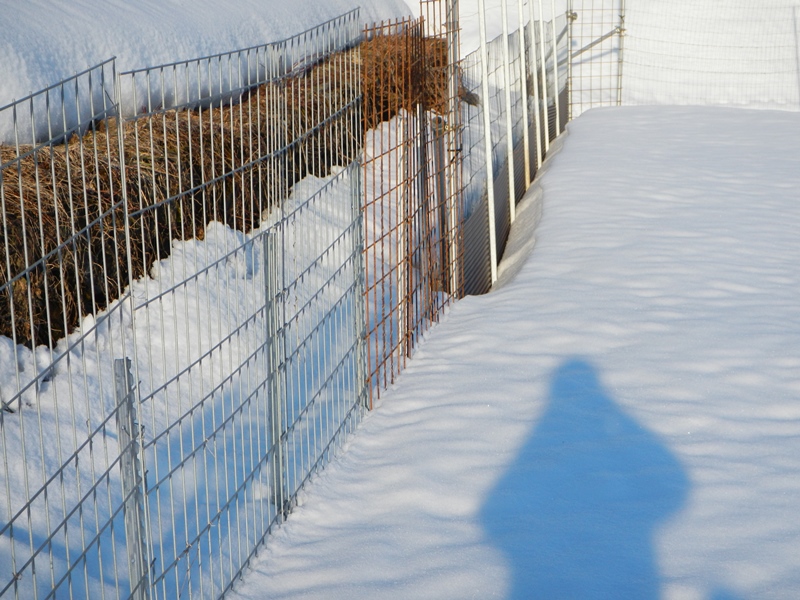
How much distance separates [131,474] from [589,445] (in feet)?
6.74

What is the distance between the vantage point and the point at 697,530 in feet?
10.1

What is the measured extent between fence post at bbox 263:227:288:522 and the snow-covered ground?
168 millimetres

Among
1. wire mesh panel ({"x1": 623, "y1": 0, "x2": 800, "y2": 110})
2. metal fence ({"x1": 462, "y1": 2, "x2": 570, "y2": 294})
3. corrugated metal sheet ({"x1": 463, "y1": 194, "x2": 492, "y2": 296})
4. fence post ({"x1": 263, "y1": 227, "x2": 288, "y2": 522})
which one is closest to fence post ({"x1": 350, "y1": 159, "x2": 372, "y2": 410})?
fence post ({"x1": 263, "y1": 227, "x2": 288, "y2": 522})

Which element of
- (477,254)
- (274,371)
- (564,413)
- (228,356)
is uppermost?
(274,371)

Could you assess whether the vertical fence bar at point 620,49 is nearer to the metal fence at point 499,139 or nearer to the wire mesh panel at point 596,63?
the wire mesh panel at point 596,63

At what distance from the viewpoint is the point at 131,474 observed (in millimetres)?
2174

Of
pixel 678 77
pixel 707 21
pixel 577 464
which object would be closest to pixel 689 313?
pixel 577 464

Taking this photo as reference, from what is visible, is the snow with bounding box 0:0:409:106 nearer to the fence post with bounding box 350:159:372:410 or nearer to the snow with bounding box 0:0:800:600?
the snow with bounding box 0:0:800:600

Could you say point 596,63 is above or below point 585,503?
above

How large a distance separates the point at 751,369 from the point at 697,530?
1.47 m

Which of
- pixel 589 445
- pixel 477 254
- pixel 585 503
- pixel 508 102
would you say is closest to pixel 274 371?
pixel 585 503

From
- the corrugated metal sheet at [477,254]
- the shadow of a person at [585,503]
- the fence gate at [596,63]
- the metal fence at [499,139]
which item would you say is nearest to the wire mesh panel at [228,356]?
the shadow of a person at [585,503]

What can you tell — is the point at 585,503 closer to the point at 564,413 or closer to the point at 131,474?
the point at 564,413

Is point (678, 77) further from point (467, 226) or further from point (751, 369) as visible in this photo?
point (751, 369)
